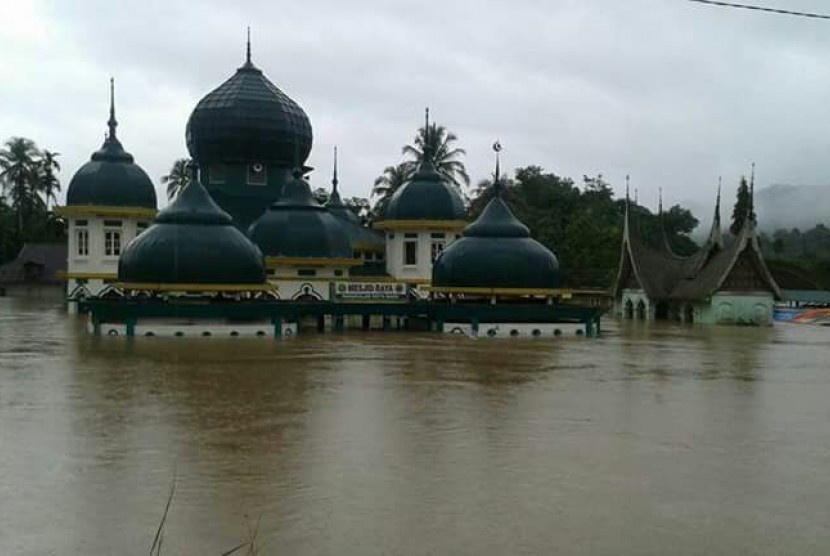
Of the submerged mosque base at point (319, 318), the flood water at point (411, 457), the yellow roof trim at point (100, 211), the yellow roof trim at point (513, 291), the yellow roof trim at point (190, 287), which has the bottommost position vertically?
the flood water at point (411, 457)

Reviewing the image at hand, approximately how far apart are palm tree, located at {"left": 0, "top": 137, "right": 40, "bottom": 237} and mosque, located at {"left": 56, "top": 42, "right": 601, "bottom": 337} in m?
33.1

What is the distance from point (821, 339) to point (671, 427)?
74.8 ft

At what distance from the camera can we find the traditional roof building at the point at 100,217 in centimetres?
4434

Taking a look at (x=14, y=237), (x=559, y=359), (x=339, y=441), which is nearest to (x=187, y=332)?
(x=559, y=359)

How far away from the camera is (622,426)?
44.2ft

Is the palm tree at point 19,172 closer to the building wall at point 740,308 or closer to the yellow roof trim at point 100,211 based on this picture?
the yellow roof trim at point 100,211

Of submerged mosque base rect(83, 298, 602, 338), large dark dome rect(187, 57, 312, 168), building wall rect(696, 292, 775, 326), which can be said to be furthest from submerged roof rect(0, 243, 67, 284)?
building wall rect(696, 292, 775, 326)

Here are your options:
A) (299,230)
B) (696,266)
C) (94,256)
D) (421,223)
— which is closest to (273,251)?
(299,230)

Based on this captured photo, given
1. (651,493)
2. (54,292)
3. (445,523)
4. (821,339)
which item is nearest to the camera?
(445,523)

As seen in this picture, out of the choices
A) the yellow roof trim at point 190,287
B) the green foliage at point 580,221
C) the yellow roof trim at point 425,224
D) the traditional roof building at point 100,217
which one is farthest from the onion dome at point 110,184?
the green foliage at point 580,221

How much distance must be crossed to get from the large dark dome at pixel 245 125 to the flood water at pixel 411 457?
73.6ft

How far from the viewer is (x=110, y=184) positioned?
44.6 metres

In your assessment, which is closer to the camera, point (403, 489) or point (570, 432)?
point (403, 489)

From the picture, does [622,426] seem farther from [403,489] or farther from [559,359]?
[559,359]
